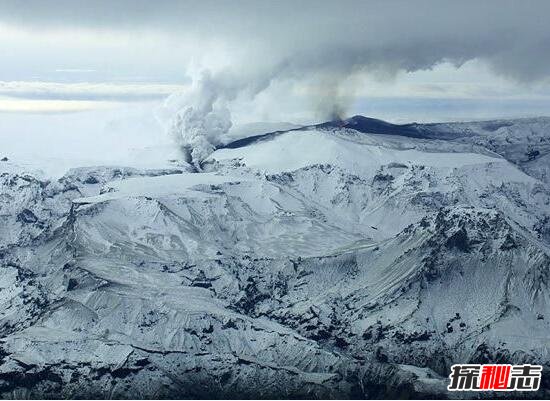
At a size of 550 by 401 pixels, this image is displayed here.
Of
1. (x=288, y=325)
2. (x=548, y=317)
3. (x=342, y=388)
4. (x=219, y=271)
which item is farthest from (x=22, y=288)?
(x=548, y=317)

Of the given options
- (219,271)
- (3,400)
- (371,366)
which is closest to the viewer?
(3,400)

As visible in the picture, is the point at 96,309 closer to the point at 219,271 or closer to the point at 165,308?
the point at 165,308

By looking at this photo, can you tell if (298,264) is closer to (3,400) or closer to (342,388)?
(342,388)

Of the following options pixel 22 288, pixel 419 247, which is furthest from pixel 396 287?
pixel 22 288

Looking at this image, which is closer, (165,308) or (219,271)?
(165,308)

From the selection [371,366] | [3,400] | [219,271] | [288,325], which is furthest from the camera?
[219,271]

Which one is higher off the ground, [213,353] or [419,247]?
[419,247]

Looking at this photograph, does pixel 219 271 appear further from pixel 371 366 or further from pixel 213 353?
pixel 371 366

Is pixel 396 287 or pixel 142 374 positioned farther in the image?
pixel 396 287

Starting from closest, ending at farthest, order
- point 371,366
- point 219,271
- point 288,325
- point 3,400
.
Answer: point 3,400, point 371,366, point 288,325, point 219,271
